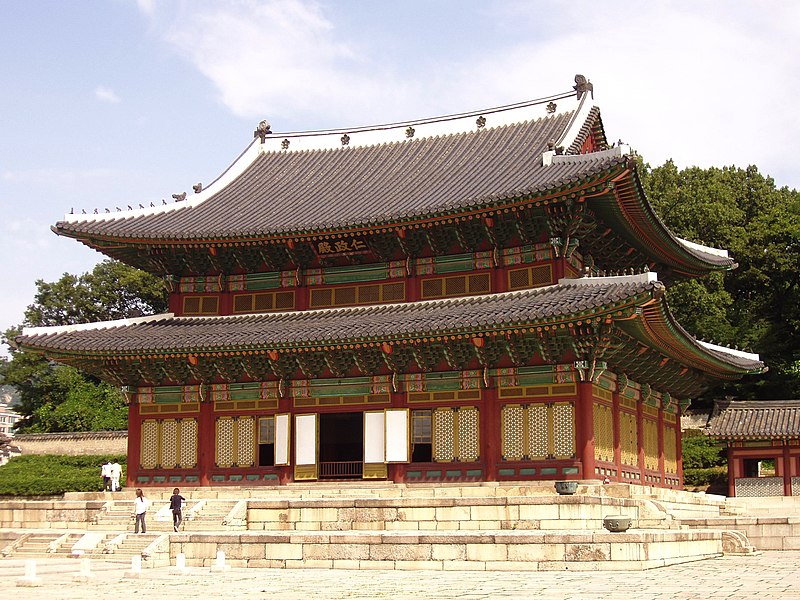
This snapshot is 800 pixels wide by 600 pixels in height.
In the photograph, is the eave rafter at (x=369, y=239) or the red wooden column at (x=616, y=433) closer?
the eave rafter at (x=369, y=239)

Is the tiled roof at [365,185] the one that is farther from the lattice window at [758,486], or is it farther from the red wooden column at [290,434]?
the lattice window at [758,486]

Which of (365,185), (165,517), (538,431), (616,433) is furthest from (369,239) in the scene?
(165,517)

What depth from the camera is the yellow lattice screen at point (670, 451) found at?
38500 mm

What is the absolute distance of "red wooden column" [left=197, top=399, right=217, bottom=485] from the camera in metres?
34.7

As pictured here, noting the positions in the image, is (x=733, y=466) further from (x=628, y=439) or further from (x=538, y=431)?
(x=538, y=431)

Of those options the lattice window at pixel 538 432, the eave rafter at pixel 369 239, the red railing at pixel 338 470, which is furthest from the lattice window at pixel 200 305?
the lattice window at pixel 538 432

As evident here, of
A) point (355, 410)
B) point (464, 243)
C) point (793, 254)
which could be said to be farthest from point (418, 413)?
point (793, 254)

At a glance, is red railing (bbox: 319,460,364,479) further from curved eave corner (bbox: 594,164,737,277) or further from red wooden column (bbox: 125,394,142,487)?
curved eave corner (bbox: 594,164,737,277)

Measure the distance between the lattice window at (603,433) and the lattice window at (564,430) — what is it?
97cm

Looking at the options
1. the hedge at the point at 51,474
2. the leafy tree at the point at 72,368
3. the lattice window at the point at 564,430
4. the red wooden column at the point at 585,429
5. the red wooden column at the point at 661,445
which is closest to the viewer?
the red wooden column at the point at 585,429

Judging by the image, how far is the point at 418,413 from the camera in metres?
32.4

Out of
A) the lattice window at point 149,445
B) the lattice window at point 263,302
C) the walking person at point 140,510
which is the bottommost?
the walking person at point 140,510

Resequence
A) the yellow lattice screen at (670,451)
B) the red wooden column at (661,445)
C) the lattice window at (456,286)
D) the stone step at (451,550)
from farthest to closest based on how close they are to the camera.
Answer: the yellow lattice screen at (670,451) → the red wooden column at (661,445) → the lattice window at (456,286) → the stone step at (451,550)

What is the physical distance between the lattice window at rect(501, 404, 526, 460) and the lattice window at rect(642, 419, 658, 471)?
22.7 ft
